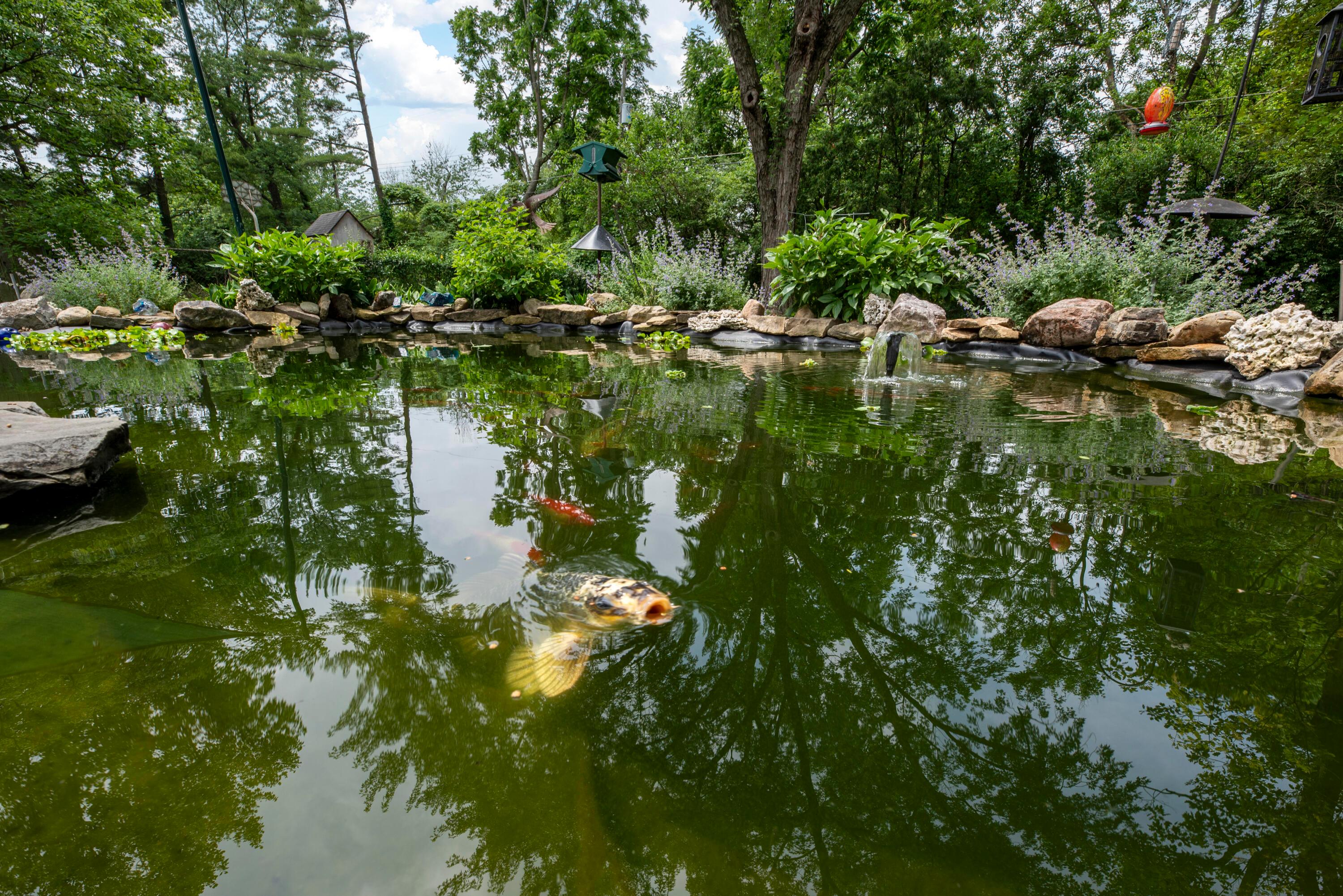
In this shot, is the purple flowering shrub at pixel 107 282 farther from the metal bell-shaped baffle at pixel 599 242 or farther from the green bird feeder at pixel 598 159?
the green bird feeder at pixel 598 159

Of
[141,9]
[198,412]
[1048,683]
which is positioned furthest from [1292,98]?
[141,9]

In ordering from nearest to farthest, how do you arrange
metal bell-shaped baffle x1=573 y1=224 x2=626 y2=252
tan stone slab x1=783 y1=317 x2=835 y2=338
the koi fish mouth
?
the koi fish mouth < tan stone slab x1=783 y1=317 x2=835 y2=338 < metal bell-shaped baffle x1=573 y1=224 x2=626 y2=252

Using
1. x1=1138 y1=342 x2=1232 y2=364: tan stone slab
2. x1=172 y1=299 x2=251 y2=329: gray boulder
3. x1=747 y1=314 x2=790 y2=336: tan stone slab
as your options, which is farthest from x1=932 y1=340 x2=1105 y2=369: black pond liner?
x1=172 y1=299 x2=251 y2=329: gray boulder

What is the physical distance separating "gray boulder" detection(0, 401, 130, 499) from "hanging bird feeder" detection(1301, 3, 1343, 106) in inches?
364

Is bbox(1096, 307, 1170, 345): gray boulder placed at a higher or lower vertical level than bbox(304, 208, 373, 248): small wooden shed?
lower

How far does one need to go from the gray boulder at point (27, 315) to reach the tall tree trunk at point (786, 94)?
1067cm

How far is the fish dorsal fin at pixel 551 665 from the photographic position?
1.42 meters

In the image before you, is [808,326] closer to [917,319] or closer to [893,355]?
[917,319]

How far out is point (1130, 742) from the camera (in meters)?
1.25

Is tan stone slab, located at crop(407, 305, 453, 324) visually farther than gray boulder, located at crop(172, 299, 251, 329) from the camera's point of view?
Yes

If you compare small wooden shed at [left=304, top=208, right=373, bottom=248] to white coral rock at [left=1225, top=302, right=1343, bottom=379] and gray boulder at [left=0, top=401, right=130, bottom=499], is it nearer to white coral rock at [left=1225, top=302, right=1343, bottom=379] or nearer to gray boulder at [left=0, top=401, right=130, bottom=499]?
gray boulder at [left=0, top=401, right=130, bottom=499]

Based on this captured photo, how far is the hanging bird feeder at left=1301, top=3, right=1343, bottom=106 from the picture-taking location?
5371 mm

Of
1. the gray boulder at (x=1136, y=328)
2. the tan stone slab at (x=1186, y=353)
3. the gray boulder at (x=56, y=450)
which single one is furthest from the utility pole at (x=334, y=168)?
the tan stone slab at (x=1186, y=353)

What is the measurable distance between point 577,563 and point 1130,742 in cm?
146
